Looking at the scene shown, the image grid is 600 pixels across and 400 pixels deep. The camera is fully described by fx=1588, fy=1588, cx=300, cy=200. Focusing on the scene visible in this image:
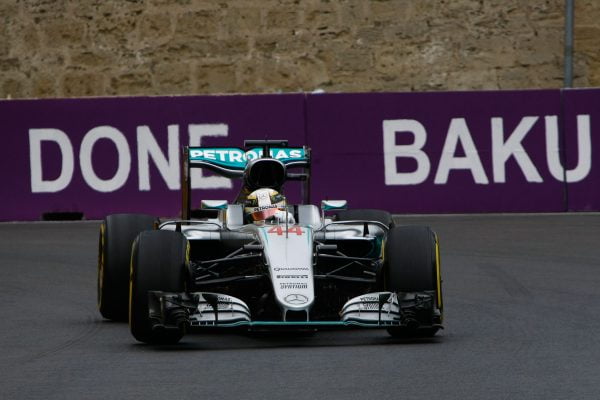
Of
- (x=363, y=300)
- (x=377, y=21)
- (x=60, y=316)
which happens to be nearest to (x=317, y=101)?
(x=377, y=21)

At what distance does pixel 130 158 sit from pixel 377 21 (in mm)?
6126

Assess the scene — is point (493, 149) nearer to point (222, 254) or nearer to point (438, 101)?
point (438, 101)

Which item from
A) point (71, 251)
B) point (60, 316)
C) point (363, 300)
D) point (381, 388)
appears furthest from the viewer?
point (71, 251)

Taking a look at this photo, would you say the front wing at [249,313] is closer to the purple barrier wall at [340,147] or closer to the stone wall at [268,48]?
the purple barrier wall at [340,147]

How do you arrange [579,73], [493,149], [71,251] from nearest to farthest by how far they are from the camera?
[71,251] < [493,149] < [579,73]

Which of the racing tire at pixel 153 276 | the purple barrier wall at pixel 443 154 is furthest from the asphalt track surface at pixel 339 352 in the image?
the purple barrier wall at pixel 443 154

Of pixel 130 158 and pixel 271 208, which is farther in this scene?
pixel 130 158

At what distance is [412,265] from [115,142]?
10896mm

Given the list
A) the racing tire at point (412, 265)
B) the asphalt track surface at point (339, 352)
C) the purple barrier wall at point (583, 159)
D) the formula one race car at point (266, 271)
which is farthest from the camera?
the purple barrier wall at point (583, 159)

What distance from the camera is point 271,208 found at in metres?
10.7

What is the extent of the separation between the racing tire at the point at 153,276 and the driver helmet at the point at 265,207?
3.66 feet

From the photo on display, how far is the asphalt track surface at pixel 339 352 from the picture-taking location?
7.71 meters

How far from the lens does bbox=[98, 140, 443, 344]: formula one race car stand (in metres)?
9.30

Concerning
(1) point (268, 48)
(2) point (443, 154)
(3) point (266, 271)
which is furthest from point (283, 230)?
(1) point (268, 48)
